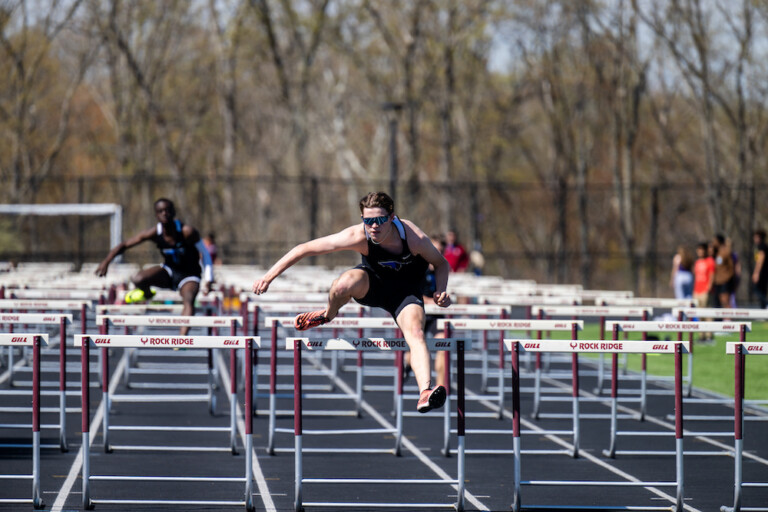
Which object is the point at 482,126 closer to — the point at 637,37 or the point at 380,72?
the point at 380,72

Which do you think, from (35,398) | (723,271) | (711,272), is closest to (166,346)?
(35,398)

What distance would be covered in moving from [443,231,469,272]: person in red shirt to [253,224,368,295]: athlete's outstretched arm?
43.4 feet

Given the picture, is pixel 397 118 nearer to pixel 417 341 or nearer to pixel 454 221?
pixel 454 221

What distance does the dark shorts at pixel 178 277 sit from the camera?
42.6ft

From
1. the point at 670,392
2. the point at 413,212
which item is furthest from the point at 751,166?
the point at 670,392

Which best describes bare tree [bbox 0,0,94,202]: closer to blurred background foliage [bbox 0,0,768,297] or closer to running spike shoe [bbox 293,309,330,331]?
blurred background foliage [bbox 0,0,768,297]

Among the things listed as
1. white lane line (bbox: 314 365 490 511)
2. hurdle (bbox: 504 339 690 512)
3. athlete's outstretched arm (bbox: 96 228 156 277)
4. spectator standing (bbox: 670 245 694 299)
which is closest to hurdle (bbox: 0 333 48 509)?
white lane line (bbox: 314 365 490 511)

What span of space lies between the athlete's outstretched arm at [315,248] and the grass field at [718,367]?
539cm

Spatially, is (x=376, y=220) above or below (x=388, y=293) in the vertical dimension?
above

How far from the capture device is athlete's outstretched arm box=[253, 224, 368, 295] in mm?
7656

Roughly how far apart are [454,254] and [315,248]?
50.5 feet

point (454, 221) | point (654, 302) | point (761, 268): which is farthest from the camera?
point (454, 221)

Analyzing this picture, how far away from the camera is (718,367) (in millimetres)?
18359

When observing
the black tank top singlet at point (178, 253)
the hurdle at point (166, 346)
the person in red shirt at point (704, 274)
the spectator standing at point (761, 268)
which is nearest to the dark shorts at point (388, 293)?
the hurdle at point (166, 346)
